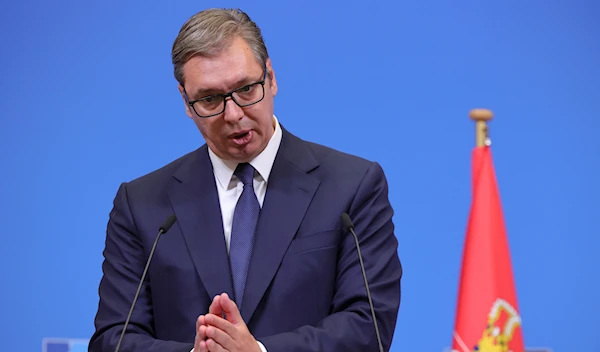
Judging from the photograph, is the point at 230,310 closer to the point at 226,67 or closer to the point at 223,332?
the point at 223,332

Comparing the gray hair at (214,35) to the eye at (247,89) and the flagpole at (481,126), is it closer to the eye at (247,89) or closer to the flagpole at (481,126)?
the eye at (247,89)

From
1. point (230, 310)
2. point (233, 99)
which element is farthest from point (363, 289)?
point (233, 99)

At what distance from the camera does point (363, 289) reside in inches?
73.1

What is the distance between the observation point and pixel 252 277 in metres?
1.91

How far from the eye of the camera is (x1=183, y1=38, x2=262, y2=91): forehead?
6.46 feet

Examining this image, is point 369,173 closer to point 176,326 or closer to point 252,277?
point 252,277

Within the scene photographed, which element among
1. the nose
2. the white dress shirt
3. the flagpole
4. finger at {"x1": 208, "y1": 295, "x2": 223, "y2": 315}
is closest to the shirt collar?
the white dress shirt

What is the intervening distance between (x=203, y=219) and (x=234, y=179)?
0.14m

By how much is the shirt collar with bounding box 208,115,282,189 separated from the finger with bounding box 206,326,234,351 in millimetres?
496

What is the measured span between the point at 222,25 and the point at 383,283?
2.43 ft

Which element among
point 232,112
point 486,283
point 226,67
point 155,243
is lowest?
point 486,283

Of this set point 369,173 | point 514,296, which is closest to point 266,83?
point 369,173

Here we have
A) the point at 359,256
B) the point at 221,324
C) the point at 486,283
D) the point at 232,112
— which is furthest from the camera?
the point at 486,283

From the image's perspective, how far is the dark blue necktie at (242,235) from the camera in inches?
76.4
